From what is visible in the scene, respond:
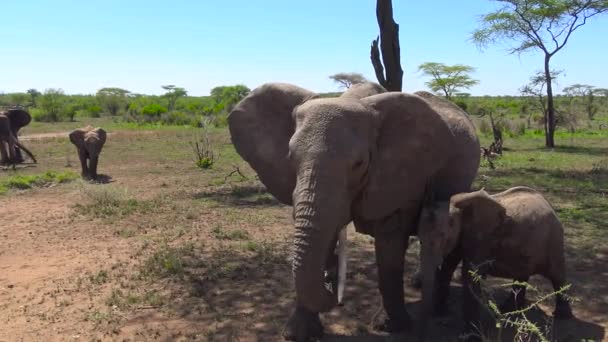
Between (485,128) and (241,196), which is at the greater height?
(485,128)

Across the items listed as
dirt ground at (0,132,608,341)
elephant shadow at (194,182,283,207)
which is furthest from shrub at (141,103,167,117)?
dirt ground at (0,132,608,341)

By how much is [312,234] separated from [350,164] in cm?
54

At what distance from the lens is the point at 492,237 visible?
4500 mm

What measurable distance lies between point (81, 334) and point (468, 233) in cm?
319

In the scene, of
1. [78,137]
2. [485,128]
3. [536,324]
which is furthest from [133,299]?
[485,128]

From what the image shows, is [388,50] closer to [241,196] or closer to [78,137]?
[241,196]

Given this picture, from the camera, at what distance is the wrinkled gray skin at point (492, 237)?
4.23 metres

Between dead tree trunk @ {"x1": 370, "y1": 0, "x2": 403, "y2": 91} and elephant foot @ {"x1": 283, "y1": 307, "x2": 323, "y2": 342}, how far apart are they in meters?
5.66

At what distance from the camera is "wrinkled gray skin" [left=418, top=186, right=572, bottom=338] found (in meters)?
4.23

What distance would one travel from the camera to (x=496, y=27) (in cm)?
2098

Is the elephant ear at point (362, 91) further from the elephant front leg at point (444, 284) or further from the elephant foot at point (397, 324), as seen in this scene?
the elephant foot at point (397, 324)

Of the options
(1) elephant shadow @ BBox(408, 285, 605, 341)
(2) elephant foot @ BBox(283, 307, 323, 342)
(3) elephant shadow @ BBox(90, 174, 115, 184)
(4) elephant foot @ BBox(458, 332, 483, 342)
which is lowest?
(1) elephant shadow @ BBox(408, 285, 605, 341)

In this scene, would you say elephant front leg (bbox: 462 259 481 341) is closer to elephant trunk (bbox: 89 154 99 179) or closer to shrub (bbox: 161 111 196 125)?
elephant trunk (bbox: 89 154 99 179)

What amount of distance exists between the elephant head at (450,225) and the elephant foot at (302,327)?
823 mm
